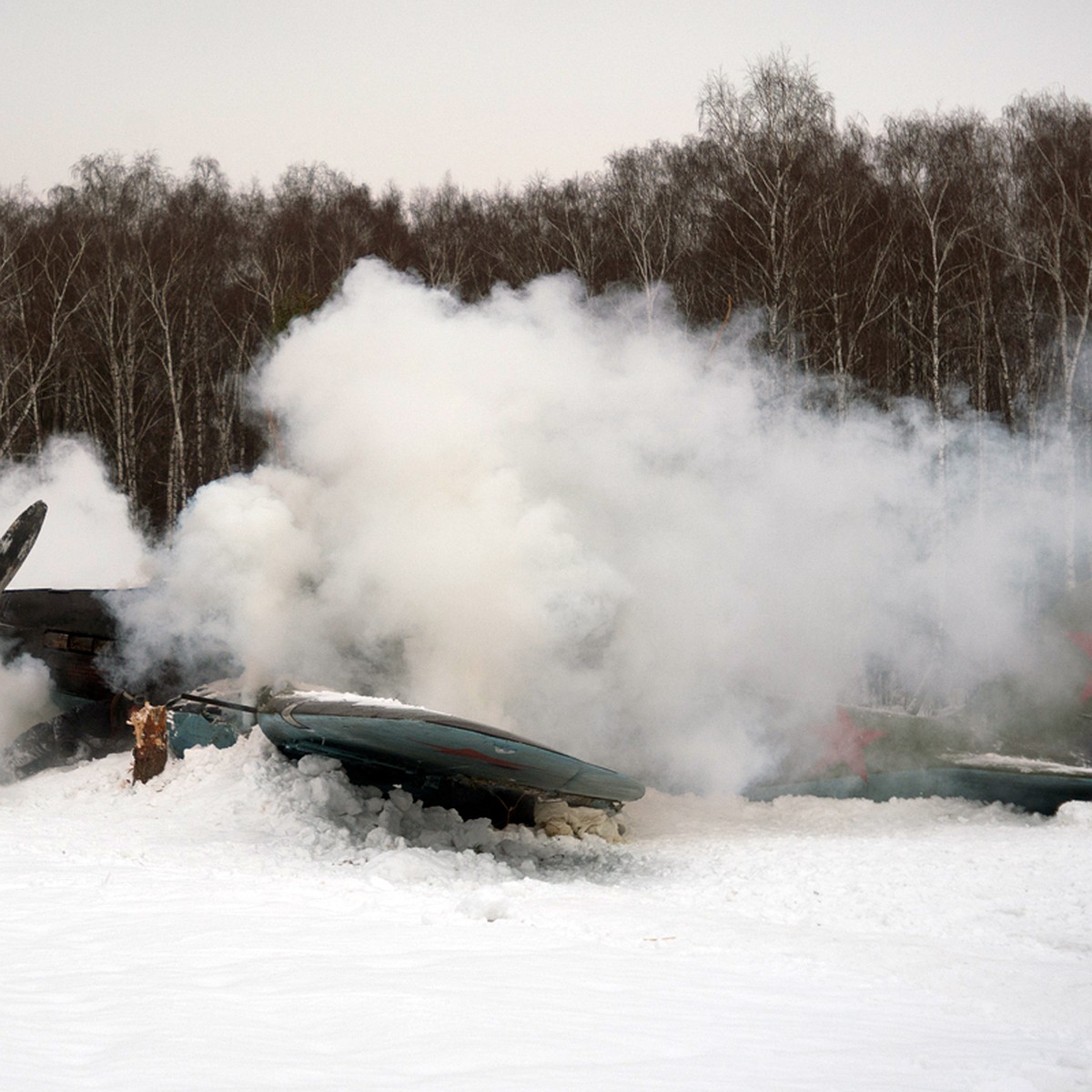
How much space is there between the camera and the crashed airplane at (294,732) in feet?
21.4

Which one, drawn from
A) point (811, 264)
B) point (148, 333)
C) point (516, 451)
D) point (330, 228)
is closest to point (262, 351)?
point (148, 333)

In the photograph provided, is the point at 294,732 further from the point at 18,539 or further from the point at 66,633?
the point at 66,633

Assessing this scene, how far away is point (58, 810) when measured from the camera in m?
7.88

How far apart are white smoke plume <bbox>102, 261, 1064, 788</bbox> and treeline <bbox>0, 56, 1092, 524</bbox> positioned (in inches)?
331

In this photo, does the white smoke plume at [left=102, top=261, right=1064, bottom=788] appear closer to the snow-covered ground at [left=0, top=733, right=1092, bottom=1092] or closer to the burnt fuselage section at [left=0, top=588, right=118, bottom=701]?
the burnt fuselage section at [left=0, top=588, right=118, bottom=701]

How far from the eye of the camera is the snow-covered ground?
2.98 meters

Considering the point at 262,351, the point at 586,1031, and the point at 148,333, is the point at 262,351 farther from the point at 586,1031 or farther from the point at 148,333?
the point at 586,1031

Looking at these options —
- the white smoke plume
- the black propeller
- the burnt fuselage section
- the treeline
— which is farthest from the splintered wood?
the treeline

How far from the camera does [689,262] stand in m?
20.4

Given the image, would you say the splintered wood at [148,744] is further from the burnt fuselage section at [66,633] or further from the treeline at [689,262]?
the treeline at [689,262]

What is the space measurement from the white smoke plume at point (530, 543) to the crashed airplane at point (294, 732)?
0.46m

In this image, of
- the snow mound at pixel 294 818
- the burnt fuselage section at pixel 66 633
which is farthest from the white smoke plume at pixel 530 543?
the snow mound at pixel 294 818

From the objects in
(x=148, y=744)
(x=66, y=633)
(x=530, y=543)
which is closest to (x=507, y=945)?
(x=530, y=543)

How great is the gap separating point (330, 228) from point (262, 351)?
13.9 feet
